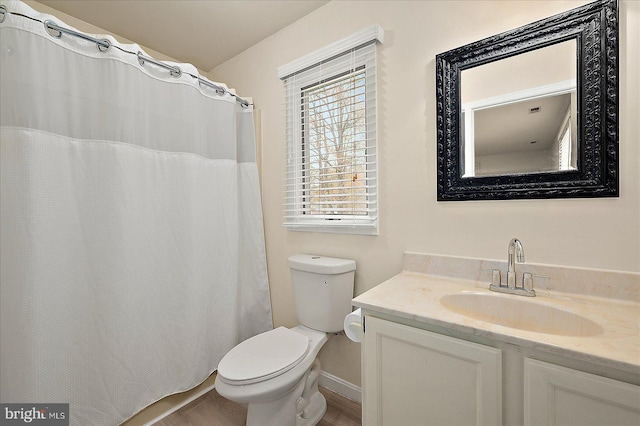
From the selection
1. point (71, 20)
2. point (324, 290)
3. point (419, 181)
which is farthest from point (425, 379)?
point (71, 20)

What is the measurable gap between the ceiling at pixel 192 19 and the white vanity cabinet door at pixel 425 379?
1922 millimetres

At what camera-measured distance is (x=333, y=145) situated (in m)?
1.80

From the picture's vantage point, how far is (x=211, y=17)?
1.91 metres

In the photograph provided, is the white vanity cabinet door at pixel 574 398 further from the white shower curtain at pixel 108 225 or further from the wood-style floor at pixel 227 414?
the white shower curtain at pixel 108 225

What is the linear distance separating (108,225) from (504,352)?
1.70m

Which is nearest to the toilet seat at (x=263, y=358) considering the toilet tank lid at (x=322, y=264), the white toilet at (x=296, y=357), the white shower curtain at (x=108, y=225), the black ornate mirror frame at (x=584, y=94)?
the white toilet at (x=296, y=357)

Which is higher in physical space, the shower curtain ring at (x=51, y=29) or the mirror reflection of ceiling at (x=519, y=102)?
the shower curtain ring at (x=51, y=29)

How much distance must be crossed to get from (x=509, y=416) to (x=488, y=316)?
1.35ft

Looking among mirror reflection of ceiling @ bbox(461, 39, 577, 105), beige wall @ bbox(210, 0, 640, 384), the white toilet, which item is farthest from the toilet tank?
mirror reflection of ceiling @ bbox(461, 39, 577, 105)

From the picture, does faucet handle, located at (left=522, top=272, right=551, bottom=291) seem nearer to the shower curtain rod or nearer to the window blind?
the window blind

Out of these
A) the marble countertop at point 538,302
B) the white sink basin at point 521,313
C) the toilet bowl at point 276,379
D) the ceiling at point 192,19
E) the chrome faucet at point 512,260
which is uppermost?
the ceiling at point 192,19

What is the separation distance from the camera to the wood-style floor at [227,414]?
62.8 inches

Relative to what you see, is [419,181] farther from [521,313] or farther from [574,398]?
[574,398]

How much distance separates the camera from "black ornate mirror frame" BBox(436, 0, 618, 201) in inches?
40.7
